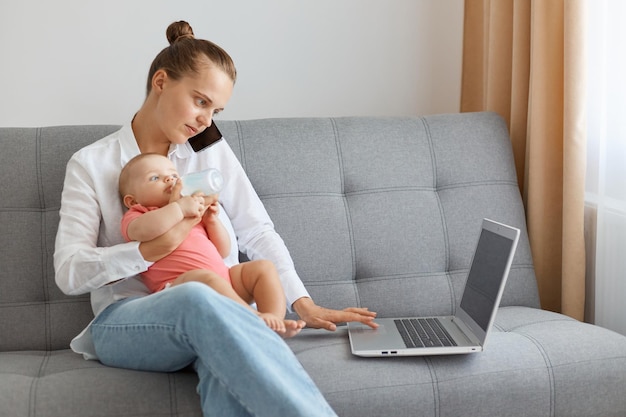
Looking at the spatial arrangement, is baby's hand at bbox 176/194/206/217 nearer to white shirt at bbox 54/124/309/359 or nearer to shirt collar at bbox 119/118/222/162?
white shirt at bbox 54/124/309/359

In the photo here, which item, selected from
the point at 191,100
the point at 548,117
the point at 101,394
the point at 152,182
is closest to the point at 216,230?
the point at 152,182

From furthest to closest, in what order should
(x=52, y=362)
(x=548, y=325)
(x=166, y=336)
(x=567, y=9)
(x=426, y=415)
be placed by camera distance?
(x=567, y=9)
(x=548, y=325)
(x=52, y=362)
(x=426, y=415)
(x=166, y=336)

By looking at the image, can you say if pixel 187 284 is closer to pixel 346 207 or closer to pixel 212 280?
pixel 212 280

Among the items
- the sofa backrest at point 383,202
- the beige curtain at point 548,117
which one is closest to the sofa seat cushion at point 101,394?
the sofa backrest at point 383,202

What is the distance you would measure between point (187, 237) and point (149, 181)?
147 millimetres

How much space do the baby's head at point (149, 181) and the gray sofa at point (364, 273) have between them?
13.5 inches

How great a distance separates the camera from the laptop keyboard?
5.59 ft

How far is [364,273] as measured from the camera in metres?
2.13

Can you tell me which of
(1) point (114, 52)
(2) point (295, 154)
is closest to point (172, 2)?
(1) point (114, 52)

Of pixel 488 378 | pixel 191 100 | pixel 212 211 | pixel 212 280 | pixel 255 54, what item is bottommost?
pixel 488 378

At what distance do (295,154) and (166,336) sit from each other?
2.67 ft

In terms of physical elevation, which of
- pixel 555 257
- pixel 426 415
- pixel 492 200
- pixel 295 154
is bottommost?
pixel 426 415

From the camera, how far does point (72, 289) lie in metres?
1.71

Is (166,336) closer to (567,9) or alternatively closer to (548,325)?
(548,325)
